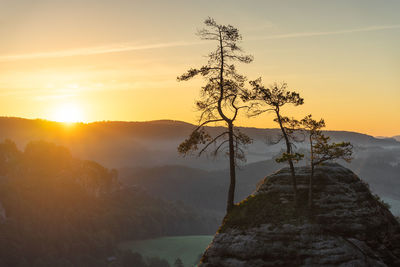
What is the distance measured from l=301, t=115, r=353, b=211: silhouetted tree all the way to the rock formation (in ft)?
5.28

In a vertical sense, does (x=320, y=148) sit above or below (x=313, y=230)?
above

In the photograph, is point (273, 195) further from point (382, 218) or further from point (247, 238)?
point (382, 218)

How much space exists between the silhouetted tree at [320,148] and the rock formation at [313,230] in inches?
63.4

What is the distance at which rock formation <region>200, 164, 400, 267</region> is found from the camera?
3062 centimetres

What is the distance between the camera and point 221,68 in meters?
38.8

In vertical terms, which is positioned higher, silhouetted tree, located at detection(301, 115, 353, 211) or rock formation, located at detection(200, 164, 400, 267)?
silhouetted tree, located at detection(301, 115, 353, 211)

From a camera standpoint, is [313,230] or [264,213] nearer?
[313,230]

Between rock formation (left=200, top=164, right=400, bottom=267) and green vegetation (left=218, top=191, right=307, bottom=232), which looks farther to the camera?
green vegetation (left=218, top=191, right=307, bottom=232)

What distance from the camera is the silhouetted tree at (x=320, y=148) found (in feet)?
111

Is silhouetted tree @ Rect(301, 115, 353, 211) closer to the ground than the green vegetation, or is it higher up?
higher up

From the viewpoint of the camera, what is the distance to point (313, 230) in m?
31.7

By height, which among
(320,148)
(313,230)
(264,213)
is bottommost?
(313,230)

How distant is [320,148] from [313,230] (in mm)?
6603

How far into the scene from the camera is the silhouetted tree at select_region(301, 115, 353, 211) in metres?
33.9
